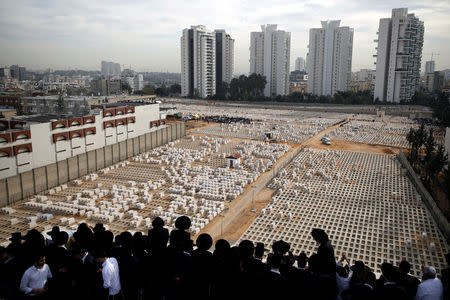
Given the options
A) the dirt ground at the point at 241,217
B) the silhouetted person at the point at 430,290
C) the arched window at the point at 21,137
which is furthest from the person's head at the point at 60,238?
the arched window at the point at 21,137

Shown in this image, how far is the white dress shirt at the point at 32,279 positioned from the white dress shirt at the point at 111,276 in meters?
0.75

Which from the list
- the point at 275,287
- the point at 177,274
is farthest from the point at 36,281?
the point at 275,287

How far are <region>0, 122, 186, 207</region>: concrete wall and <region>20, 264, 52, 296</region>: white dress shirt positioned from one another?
13282 millimetres

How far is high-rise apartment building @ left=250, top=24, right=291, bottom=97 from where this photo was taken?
3091 inches

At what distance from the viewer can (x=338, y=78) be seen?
247ft

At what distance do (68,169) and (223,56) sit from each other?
71.1 m

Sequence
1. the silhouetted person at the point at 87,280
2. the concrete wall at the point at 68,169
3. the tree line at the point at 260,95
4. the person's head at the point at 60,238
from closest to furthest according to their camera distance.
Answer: the silhouetted person at the point at 87,280 < the person's head at the point at 60,238 < the concrete wall at the point at 68,169 < the tree line at the point at 260,95

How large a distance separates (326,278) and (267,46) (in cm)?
8041

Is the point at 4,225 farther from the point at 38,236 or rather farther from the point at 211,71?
the point at 211,71

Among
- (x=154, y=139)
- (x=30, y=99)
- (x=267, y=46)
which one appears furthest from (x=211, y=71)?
(x=154, y=139)

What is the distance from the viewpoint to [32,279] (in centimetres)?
423

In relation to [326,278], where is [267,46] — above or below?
above

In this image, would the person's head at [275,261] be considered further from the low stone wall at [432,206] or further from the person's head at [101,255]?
the low stone wall at [432,206]

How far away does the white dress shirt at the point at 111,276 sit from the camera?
4.41 m
